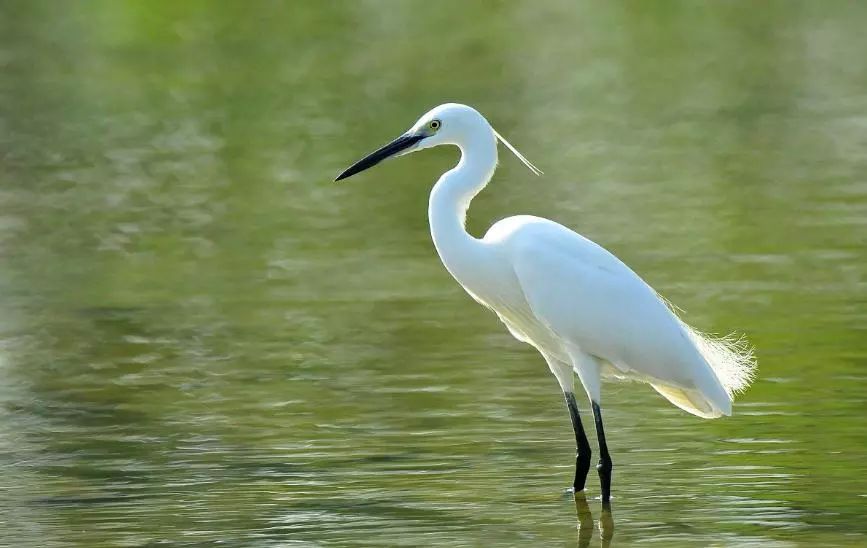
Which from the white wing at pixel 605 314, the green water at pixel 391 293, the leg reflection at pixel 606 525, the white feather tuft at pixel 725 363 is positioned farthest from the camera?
the white feather tuft at pixel 725 363

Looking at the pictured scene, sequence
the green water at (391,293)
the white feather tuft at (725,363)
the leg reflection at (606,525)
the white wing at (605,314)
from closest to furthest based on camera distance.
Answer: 1. the leg reflection at (606,525)
2. the green water at (391,293)
3. the white wing at (605,314)
4. the white feather tuft at (725,363)

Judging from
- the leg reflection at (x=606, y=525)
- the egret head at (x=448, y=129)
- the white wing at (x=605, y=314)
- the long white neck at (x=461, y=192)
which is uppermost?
the egret head at (x=448, y=129)

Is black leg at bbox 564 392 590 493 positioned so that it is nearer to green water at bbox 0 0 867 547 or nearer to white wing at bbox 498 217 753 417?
green water at bbox 0 0 867 547

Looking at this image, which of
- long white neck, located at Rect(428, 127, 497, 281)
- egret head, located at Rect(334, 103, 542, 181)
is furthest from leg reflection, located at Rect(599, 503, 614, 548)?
egret head, located at Rect(334, 103, 542, 181)

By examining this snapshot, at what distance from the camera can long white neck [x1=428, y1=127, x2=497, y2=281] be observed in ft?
24.3

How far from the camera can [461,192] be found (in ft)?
24.4

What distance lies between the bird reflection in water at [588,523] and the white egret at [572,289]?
0.08 m

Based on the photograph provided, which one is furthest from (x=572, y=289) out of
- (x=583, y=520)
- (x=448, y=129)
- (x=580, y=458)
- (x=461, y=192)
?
(x=583, y=520)

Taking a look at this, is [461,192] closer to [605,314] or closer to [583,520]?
[605,314]

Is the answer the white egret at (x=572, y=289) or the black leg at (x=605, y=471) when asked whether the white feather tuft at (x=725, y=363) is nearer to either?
the white egret at (x=572, y=289)

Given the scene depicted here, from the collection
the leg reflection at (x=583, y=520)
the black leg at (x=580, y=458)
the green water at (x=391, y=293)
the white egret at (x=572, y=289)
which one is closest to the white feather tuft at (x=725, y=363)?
the white egret at (x=572, y=289)

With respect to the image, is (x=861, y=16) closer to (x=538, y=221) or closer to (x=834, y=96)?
(x=834, y=96)

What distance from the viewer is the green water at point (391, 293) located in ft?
23.8

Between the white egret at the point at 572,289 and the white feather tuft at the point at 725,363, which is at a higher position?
the white egret at the point at 572,289
